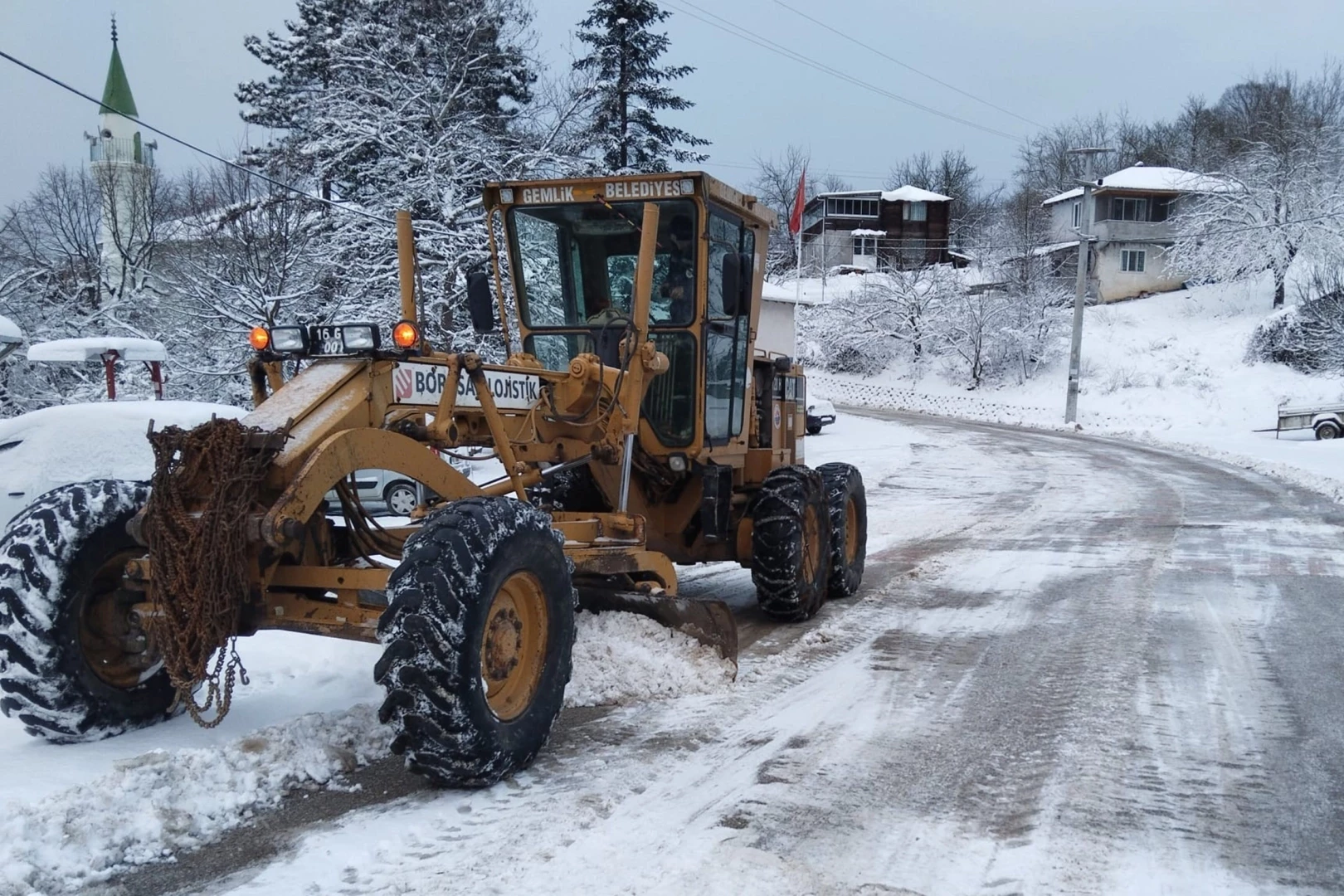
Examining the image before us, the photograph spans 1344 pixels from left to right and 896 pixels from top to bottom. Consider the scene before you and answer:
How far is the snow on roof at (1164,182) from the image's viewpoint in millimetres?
45812

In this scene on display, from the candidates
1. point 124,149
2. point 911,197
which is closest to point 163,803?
point 124,149

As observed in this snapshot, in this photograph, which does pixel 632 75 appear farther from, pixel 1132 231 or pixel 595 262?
pixel 1132 231

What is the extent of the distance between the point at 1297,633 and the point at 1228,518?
6741 millimetres

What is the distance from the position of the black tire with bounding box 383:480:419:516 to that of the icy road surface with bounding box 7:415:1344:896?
5506mm

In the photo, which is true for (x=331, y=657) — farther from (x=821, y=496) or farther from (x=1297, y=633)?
(x=1297, y=633)

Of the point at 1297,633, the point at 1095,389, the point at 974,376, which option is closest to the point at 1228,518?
the point at 1297,633

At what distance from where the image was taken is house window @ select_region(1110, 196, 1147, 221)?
175 feet

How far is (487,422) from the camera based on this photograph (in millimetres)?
5168

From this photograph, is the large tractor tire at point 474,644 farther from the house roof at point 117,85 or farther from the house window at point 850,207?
the house window at point 850,207

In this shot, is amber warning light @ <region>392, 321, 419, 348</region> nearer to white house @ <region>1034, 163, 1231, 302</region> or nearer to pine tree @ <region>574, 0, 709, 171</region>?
pine tree @ <region>574, 0, 709, 171</region>

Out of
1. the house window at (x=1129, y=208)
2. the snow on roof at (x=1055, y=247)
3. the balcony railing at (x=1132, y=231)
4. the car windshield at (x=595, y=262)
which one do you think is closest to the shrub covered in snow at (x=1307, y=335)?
the balcony railing at (x=1132, y=231)

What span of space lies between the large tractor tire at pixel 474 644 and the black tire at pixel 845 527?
160 inches

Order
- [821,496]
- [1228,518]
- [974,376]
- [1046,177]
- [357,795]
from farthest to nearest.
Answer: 1. [1046,177]
2. [974,376]
3. [1228,518]
4. [821,496]
5. [357,795]

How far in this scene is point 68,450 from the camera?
9.49 meters
